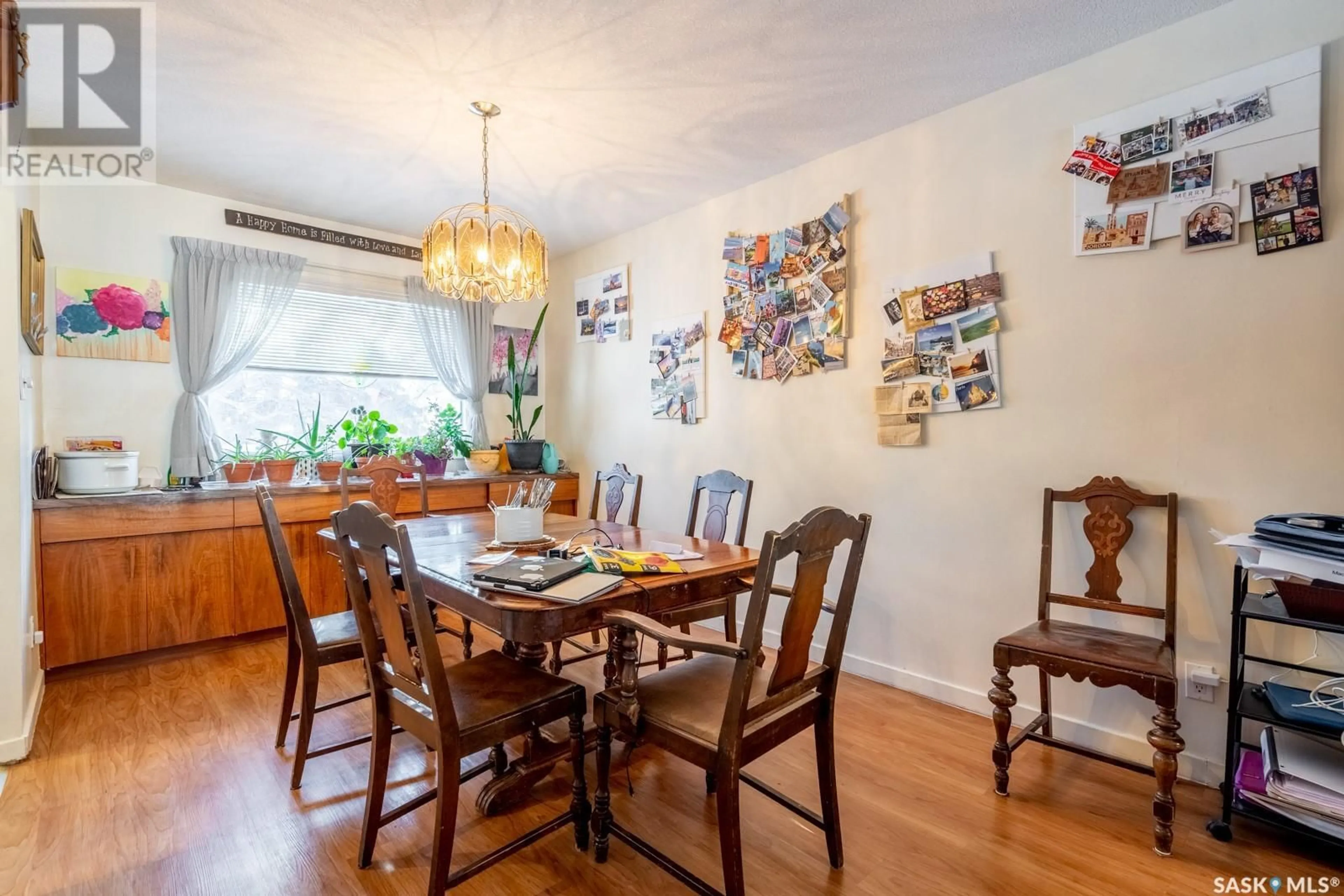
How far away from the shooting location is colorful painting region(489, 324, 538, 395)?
15.5 ft

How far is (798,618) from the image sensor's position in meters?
1.47

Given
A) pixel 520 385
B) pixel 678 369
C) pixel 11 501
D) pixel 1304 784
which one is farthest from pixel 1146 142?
pixel 11 501

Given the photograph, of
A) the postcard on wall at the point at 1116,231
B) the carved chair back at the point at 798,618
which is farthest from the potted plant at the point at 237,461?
the postcard on wall at the point at 1116,231

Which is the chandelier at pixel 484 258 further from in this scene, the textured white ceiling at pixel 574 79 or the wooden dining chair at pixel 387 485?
the wooden dining chair at pixel 387 485

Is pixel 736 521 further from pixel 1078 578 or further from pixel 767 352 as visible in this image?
pixel 1078 578

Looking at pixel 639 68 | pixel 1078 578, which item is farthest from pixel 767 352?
pixel 1078 578

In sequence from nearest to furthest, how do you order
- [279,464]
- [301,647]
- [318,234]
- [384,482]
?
[301,647] → [384,482] → [279,464] → [318,234]

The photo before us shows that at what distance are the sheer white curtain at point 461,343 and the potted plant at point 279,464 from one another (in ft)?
3.63

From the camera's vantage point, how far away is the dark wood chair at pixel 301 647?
6.48ft

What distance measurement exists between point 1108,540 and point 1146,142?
139 centimetres

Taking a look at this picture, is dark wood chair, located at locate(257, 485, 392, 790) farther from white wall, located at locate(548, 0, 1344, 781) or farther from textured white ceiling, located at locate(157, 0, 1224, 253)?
white wall, located at locate(548, 0, 1344, 781)

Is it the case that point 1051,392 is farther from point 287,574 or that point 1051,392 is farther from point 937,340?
point 287,574

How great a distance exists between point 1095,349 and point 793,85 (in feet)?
5.04

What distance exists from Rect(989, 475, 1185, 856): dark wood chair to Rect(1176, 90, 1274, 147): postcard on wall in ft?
3.82
